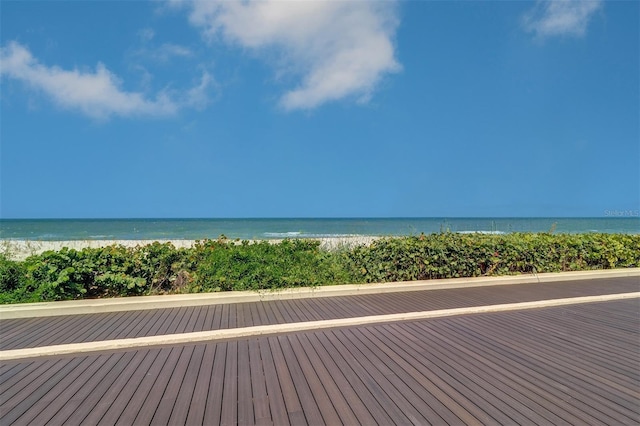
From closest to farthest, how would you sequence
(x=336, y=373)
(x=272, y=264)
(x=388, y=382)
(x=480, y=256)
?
1. (x=388, y=382)
2. (x=336, y=373)
3. (x=272, y=264)
4. (x=480, y=256)

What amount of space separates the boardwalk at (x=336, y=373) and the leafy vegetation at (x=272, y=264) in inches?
36.2

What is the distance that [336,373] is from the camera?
3188 millimetres

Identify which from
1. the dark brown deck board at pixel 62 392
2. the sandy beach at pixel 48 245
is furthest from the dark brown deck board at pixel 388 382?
the sandy beach at pixel 48 245

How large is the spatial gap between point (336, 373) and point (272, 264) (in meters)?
3.54

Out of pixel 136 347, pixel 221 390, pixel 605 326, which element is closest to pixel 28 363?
pixel 136 347

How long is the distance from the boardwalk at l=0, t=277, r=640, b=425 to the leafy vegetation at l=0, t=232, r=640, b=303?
0.92m

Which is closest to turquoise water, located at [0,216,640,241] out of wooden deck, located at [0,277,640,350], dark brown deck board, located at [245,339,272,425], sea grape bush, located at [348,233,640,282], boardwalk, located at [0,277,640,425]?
sea grape bush, located at [348,233,640,282]

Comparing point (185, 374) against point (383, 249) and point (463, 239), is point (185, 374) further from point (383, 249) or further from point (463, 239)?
point (463, 239)

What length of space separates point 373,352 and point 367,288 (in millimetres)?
2728

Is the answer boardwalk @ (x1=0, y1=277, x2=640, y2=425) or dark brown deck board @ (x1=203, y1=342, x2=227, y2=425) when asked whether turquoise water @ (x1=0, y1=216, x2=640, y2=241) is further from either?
dark brown deck board @ (x1=203, y1=342, x2=227, y2=425)

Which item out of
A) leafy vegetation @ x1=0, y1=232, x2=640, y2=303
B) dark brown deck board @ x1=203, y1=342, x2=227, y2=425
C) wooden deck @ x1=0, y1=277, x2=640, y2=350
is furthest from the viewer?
leafy vegetation @ x1=0, y1=232, x2=640, y2=303

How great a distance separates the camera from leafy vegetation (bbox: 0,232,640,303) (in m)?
5.60

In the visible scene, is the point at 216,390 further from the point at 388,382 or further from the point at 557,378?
the point at 557,378

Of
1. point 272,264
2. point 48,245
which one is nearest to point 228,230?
point 48,245
